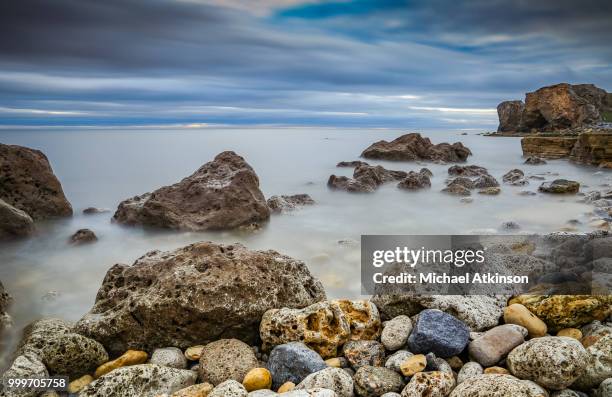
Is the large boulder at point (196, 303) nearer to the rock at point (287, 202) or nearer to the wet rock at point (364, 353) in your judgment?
the wet rock at point (364, 353)

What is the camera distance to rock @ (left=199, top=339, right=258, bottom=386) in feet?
12.5

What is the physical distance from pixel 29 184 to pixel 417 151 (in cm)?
2153

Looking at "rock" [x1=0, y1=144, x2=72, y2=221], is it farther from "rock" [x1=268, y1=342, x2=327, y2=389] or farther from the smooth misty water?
"rock" [x1=268, y1=342, x2=327, y2=389]

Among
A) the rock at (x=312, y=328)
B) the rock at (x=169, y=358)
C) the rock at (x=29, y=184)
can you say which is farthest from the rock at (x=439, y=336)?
the rock at (x=29, y=184)

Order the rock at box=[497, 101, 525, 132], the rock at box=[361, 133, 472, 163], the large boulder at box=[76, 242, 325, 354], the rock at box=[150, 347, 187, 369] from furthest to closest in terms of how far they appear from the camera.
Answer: the rock at box=[497, 101, 525, 132] → the rock at box=[361, 133, 472, 163] → the large boulder at box=[76, 242, 325, 354] → the rock at box=[150, 347, 187, 369]

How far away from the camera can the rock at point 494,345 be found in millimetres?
3852

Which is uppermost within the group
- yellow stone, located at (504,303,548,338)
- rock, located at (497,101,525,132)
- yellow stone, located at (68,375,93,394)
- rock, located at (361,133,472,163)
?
rock, located at (497,101,525,132)

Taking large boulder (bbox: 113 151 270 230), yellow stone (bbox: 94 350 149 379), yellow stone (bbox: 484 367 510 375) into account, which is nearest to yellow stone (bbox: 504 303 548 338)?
yellow stone (bbox: 484 367 510 375)

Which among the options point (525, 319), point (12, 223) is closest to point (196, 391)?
point (525, 319)

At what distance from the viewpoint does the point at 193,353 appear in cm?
429

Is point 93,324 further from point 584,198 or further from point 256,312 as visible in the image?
point 584,198

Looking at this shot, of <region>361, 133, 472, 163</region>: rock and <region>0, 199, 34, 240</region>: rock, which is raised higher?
<region>361, 133, 472, 163</region>: rock

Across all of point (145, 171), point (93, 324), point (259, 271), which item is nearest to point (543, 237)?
point (259, 271)

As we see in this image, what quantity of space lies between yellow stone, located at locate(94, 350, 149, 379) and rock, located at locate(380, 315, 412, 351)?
2315mm
